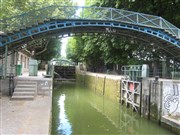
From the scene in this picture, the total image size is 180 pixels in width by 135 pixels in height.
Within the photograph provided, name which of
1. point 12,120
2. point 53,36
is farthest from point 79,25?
point 12,120

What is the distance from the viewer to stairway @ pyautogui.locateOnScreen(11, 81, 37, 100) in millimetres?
10641

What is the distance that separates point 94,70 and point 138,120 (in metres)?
29.9

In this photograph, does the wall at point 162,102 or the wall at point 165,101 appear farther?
the wall at point 165,101

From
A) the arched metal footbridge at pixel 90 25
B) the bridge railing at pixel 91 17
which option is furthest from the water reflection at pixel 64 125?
the bridge railing at pixel 91 17

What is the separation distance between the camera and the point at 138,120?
1232 centimetres

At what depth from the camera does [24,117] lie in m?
7.28

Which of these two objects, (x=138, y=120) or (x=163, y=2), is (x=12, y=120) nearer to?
(x=138, y=120)

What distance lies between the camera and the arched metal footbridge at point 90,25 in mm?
14572

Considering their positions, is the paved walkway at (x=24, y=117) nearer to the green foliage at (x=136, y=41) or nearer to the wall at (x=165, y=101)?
the wall at (x=165, y=101)

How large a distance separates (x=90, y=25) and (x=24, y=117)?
397 inches

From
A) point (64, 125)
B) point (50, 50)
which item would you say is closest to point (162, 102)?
point (64, 125)

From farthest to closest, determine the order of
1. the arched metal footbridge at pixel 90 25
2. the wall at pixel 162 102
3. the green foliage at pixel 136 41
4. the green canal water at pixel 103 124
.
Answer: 1. the green foliage at pixel 136 41
2. the arched metal footbridge at pixel 90 25
3. the wall at pixel 162 102
4. the green canal water at pixel 103 124

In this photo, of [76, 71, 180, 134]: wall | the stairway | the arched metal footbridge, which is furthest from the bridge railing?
[76, 71, 180, 134]: wall

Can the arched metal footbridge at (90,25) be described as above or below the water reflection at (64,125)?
above
